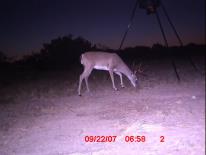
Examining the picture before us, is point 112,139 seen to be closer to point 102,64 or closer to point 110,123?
point 110,123

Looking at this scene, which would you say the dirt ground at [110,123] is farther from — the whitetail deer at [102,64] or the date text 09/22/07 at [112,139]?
the whitetail deer at [102,64]

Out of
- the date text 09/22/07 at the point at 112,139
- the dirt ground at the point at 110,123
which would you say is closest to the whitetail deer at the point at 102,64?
the dirt ground at the point at 110,123

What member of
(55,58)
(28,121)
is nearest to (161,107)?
(28,121)

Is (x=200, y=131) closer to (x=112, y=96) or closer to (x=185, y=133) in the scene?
(x=185, y=133)

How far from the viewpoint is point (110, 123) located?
24.8 ft

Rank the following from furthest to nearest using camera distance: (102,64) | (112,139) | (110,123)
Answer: (102,64), (110,123), (112,139)

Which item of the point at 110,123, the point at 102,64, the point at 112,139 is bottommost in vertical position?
the point at 102,64

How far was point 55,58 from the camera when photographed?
3294 cm

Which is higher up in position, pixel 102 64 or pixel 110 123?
pixel 110 123

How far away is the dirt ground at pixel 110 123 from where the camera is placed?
5824 mm

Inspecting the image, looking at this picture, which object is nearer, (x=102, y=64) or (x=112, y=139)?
(x=112, y=139)

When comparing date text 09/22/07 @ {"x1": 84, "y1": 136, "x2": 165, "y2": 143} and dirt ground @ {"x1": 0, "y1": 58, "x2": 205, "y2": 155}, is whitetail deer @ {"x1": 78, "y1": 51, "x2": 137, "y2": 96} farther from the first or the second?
date text 09/22/07 @ {"x1": 84, "y1": 136, "x2": 165, "y2": 143}

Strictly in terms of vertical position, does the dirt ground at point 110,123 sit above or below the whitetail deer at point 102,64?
above

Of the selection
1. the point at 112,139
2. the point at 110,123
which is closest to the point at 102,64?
the point at 110,123
